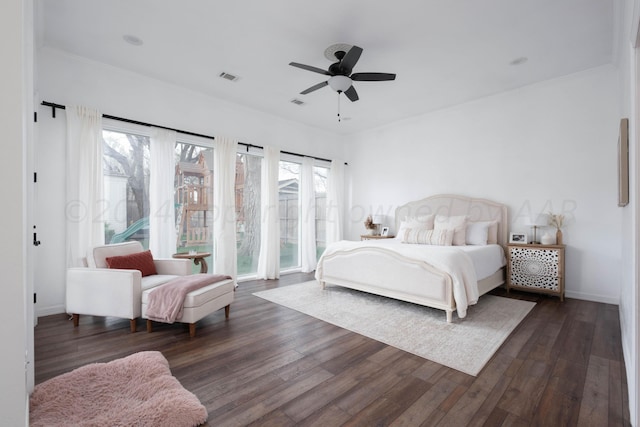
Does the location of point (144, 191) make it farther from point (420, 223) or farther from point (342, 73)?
point (420, 223)

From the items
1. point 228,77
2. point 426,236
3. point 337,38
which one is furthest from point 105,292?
point 426,236

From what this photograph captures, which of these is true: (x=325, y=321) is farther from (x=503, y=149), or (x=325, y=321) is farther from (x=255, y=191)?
(x=503, y=149)

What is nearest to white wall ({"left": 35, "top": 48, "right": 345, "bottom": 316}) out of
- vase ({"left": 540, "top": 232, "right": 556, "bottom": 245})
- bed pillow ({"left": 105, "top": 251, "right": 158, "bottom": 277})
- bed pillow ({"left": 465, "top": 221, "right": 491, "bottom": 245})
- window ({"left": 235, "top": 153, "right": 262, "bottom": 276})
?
window ({"left": 235, "top": 153, "right": 262, "bottom": 276})

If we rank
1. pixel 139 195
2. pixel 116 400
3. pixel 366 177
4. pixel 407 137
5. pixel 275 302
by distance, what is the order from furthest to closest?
pixel 366 177 → pixel 407 137 → pixel 139 195 → pixel 275 302 → pixel 116 400

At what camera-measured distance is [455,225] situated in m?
4.61

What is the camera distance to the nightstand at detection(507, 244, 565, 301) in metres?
3.93

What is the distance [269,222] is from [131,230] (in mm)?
2100

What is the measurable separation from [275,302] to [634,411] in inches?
126

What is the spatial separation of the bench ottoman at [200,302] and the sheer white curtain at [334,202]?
12.0 feet

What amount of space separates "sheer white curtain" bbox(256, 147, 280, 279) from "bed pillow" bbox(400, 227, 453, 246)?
2.24 metres

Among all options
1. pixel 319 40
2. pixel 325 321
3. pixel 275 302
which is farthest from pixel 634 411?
pixel 319 40

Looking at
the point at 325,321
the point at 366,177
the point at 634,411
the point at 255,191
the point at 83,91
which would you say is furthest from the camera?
the point at 366,177

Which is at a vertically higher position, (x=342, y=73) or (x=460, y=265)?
(x=342, y=73)

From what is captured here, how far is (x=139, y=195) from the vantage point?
13.6 ft
